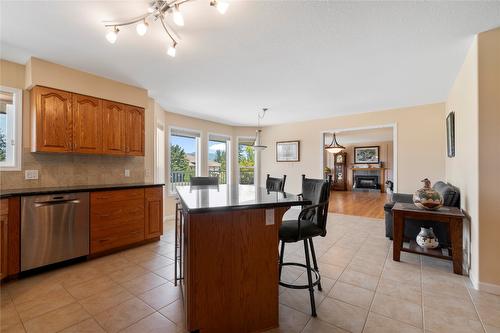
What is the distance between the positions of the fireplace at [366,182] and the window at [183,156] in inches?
322

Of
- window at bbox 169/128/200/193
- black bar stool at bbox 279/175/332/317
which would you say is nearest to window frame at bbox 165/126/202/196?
window at bbox 169/128/200/193

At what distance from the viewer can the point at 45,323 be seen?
1616 millimetres

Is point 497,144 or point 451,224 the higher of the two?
point 497,144

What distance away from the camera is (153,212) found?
3287 mm

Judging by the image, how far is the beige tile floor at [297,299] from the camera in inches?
62.6

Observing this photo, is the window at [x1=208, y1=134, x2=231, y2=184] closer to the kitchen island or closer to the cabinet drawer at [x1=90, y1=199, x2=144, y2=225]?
the cabinet drawer at [x1=90, y1=199, x2=144, y2=225]

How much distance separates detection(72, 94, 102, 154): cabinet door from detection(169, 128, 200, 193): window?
190 centimetres

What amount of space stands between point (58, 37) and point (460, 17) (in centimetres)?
359

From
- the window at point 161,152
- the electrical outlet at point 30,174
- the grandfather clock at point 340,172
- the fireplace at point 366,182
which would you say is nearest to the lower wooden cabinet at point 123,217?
the electrical outlet at point 30,174

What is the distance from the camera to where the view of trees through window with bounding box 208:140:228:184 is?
5.76 m

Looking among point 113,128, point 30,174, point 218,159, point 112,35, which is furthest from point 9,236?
point 218,159

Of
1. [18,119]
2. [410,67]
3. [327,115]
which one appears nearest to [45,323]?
[18,119]

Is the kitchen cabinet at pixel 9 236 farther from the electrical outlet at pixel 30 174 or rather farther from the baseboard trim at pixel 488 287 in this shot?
the baseboard trim at pixel 488 287

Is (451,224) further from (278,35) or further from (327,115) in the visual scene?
(327,115)
